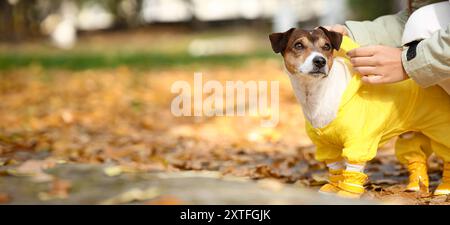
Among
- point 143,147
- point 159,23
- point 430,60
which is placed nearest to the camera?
point 430,60

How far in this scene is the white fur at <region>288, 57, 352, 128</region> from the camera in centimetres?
377

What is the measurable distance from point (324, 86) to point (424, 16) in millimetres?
729

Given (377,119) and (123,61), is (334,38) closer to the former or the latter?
(377,119)

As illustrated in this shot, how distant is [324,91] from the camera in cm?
378

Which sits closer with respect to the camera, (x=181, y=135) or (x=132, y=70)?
(x=181, y=135)

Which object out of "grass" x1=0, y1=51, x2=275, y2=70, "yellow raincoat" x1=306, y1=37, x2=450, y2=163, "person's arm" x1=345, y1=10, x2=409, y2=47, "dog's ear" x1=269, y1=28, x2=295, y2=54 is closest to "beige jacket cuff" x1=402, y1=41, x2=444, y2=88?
"yellow raincoat" x1=306, y1=37, x2=450, y2=163

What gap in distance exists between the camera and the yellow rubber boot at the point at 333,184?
3915 mm

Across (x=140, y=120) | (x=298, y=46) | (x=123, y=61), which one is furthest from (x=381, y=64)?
(x=123, y=61)

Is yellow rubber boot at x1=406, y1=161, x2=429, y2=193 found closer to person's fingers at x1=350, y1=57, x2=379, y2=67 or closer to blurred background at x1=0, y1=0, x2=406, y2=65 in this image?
person's fingers at x1=350, y1=57, x2=379, y2=67

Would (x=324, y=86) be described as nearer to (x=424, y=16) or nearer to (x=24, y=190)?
(x=424, y=16)

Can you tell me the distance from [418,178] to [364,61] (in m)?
1.02

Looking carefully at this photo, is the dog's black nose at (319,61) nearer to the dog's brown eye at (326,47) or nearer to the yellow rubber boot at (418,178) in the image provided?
the dog's brown eye at (326,47)
